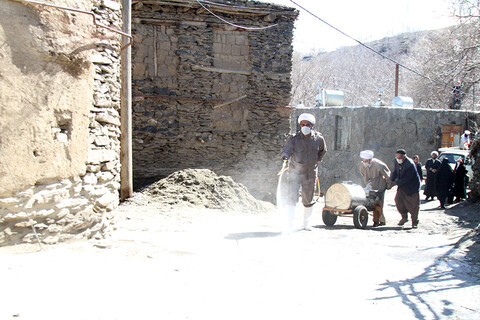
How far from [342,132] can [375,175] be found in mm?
9325

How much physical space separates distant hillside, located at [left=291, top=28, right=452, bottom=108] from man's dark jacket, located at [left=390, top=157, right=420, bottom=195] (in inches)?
866

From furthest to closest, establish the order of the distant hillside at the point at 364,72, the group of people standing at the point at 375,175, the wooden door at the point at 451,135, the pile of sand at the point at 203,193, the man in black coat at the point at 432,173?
1. the distant hillside at the point at 364,72
2. the wooden door at the point at 451,135
3. the man in black coat at the point at 432,173
4. the pile of sand at the point at 203,193
5. the group of people standing at the point at 375,175

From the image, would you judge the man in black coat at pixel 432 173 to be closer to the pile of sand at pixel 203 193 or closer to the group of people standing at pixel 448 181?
the group of people standing at pixel 448 181

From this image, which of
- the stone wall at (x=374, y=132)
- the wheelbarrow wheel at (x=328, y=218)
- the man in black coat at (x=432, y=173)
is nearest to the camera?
the wheelbarrow wheel at (x=328, y=218)

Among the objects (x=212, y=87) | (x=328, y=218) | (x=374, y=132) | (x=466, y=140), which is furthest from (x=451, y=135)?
(x=328, y=218)

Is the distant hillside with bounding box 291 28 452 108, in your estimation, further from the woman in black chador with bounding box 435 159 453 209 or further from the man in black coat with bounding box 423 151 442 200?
the woman in black chador with bounding box 435 159 453 209

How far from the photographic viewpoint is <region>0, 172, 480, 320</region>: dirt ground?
3545 millimetres

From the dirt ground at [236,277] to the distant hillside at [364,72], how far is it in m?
26.3

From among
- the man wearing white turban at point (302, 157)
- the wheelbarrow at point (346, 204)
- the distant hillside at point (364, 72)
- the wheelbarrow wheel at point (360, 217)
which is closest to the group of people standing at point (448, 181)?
the wheelbarrow at point (346, 204)

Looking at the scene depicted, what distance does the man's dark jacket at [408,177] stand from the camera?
924cm

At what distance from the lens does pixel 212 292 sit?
3924 millimetres

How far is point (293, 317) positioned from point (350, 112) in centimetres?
1499

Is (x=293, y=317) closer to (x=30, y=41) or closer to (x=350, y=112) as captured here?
(x=30, y=41)

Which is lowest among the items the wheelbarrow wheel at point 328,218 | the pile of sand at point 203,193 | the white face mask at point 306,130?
the wheelbarrow wheel at point 328,218
